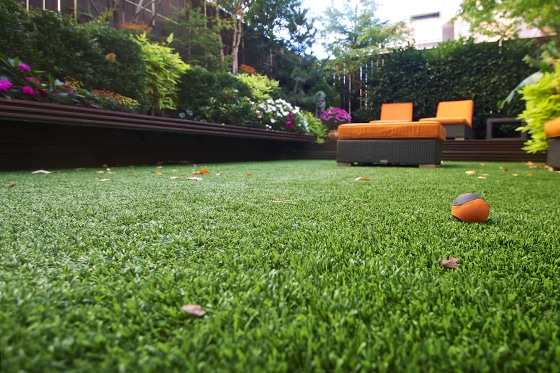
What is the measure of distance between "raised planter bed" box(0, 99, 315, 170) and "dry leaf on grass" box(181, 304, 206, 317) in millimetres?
3425

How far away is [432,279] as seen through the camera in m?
0.67

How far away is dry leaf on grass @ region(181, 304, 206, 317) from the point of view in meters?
0.54

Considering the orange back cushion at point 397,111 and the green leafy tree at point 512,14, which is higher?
the green leafy tree at point 512,14

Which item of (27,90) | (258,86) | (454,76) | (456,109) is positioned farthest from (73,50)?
(454,76)

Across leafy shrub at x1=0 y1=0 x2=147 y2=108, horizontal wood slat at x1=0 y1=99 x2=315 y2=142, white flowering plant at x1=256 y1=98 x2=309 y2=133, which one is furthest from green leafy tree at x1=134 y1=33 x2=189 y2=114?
white flowering plant at x1=256 y1=98 x2=309 y2=133

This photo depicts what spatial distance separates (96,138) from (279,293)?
4426 millimetres

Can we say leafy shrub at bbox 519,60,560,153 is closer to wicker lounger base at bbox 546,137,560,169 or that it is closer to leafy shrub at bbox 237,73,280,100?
wicker lounger base at bbox 546,137,560,169

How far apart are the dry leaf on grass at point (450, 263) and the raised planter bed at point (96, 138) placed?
3.67 metres

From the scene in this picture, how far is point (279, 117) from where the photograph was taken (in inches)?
272

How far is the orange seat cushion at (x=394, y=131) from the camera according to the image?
4.46m

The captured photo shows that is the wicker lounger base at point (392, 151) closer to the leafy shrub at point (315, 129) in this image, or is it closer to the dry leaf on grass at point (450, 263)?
the leafy shrub at point (315, 129)

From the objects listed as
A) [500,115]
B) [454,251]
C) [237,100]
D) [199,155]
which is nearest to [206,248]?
[454,251]

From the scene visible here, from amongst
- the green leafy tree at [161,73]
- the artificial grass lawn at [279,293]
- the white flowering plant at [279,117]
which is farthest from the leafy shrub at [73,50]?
the artificial grass lawn at [279,293]

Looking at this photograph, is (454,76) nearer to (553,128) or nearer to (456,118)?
(456,118)
